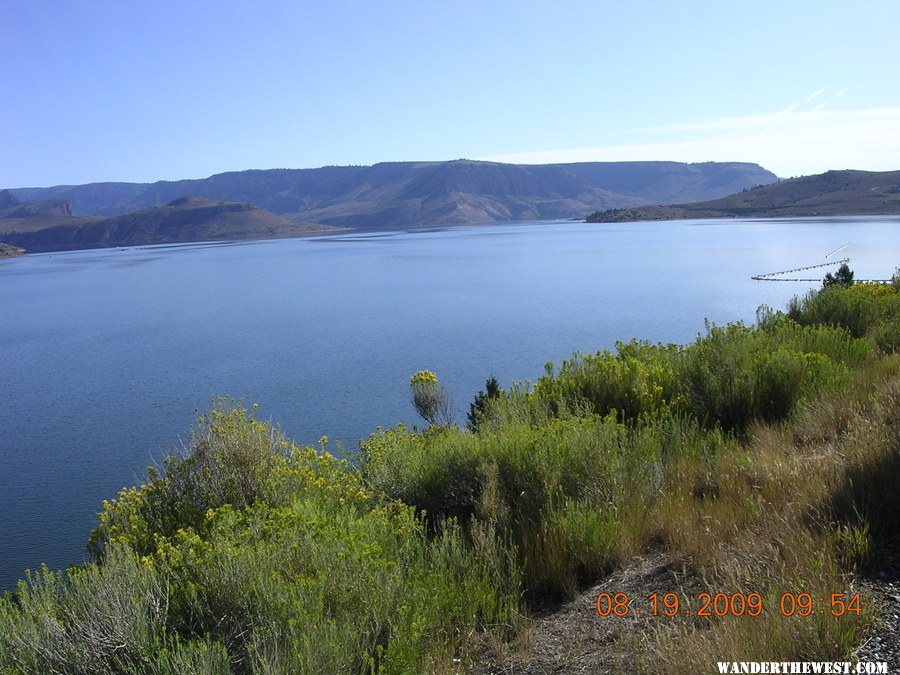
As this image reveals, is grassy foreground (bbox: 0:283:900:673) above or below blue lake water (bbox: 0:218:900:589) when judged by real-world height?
above

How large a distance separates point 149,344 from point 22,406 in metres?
10.5

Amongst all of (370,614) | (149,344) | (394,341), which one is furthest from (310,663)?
(149,344)

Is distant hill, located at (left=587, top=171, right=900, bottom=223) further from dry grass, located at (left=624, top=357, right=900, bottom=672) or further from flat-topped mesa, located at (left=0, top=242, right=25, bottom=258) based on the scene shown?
flat-topped mesa, located at (left=0, top=242, right=25, bottom=258)

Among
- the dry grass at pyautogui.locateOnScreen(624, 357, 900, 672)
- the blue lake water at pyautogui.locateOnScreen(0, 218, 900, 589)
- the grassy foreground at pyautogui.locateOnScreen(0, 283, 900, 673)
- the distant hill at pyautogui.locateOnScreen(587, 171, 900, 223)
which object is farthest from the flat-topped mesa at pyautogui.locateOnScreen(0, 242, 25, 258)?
the dry grass at pyautogui.locateOnScreen(624, 357, 900, 672)

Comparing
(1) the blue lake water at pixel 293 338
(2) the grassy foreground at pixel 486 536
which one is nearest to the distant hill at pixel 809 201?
(1) the blue lake water at pixel 293 338

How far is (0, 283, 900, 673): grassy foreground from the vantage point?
346 centimetres

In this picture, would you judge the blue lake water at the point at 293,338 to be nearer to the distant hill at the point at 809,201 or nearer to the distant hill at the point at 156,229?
the distant hill at the point at 809,201

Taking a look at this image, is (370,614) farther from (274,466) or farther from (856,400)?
(856,400)

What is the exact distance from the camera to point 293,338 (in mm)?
32188

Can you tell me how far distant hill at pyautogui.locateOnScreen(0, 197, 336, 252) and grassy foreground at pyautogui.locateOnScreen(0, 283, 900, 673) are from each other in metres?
178

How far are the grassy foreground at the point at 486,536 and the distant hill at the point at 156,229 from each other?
17795 cm

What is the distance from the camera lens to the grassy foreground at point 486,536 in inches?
136

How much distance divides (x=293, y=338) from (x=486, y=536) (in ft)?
92.1

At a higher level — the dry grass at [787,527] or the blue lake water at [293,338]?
the dry grass at [787,527]
